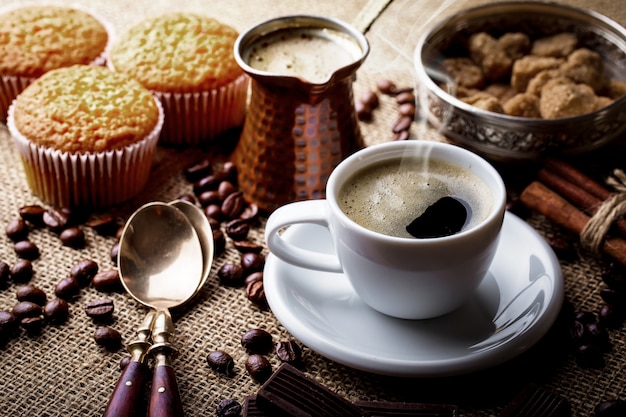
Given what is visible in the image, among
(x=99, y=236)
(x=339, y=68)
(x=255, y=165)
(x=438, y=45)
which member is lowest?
(x=99, y=236)

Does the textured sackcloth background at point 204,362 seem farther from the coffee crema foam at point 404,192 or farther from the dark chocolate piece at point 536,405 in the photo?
the coffee crema foam at point 404,192

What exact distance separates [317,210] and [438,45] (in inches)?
39.5

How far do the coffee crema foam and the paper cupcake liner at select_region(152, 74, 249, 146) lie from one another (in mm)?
720

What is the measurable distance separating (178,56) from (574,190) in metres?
1.12

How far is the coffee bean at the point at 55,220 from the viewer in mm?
1908

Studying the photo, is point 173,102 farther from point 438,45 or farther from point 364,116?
point 438,45

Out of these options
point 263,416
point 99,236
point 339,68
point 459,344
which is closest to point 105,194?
point 99,236

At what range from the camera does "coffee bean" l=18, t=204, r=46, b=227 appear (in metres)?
1.92

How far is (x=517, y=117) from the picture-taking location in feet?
6.34

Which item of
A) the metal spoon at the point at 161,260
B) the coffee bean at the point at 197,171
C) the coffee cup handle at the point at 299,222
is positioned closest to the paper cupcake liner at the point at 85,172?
the coffee bean at the point at 197,171

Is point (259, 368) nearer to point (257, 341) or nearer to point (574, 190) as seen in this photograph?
point (257, 341)

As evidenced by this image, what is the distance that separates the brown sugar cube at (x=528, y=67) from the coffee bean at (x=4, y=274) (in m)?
1.47

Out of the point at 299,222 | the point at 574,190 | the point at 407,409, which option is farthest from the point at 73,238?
the point at 574,190

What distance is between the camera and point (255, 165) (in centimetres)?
198
